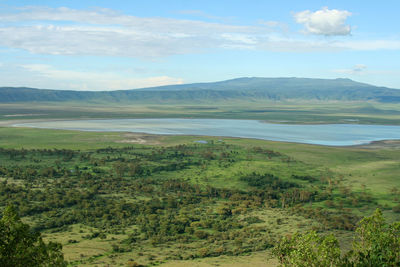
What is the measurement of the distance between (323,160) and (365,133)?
57015 millimetres

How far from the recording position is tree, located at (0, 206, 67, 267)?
687 inches

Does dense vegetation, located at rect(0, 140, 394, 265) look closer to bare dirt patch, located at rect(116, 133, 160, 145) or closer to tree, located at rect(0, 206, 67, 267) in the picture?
tree, located at rect(0, 206, 67, 267)

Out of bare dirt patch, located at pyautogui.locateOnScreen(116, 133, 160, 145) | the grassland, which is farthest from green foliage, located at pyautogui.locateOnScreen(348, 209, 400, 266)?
bare dirt patch, located at pyautogui.locateOnScreen(116, 133, 160, 145)

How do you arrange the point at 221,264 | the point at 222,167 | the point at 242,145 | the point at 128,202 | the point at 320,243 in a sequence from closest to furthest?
1. the point at 320,243
2. the point at 221,264
3. the point at 128,202
4. the point at 222,167
5. the point at 242,145

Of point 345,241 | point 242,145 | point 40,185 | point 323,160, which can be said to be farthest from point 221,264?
point 242,145

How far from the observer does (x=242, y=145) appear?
97.2m

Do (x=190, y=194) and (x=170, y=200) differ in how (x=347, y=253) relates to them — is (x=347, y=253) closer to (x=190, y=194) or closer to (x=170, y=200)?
(x=170, y=200)

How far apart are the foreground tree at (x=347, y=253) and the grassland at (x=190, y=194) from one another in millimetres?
12429

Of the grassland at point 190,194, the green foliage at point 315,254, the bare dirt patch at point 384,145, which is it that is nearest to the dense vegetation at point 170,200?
the grassland at point 190,194

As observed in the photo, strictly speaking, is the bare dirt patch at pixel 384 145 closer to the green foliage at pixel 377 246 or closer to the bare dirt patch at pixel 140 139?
the bare dirt patch at pixel 140 139

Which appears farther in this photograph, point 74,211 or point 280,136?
point 280,136

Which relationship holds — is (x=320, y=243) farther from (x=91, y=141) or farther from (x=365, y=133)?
(x=365, y=133)

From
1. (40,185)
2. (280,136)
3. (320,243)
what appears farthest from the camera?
(280,136)

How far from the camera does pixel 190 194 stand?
2201 inches
